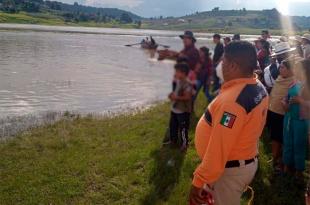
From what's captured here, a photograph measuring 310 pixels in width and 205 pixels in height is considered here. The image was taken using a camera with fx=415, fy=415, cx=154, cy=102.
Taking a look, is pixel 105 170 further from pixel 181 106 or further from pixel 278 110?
pixel 278 110

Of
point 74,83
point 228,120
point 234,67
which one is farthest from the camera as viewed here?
point 74,83

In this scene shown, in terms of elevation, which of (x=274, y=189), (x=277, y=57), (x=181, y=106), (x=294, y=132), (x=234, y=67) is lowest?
(x=274, y=189)

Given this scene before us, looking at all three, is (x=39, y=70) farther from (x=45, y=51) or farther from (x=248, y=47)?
(x=248, y=47)

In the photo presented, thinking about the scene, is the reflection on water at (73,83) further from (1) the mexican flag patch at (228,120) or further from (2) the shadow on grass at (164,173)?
(1) the mexican flag patch at (228,120)

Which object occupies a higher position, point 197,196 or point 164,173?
point 197,196

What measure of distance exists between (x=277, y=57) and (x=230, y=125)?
4905 millimetres

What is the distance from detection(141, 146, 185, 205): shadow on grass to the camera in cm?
705

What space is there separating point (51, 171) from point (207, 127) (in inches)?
215

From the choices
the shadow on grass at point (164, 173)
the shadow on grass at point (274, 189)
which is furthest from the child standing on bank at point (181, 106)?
the shadow on grass at point (274, 189)

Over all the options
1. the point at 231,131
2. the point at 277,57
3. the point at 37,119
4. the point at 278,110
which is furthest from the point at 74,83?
the point at 231,131

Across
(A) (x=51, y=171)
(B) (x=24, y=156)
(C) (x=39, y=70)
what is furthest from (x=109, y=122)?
(C) (x=39, y=70)

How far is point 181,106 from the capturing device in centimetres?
845

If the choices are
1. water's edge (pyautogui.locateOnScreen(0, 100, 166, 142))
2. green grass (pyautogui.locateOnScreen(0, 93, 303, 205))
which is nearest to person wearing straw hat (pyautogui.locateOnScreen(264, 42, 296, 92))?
green grass (pyautogui.locateOnScreen(0, 93, 303, 205))

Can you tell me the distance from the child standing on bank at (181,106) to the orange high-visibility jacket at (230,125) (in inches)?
85.2
